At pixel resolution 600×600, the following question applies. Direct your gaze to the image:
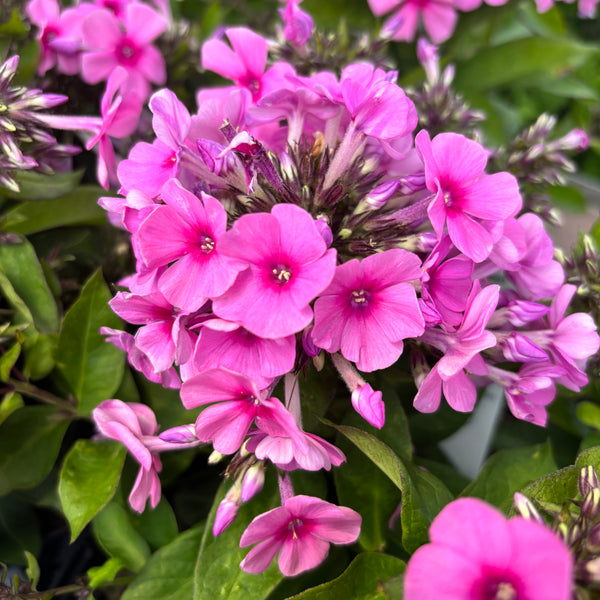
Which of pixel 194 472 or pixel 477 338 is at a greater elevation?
pixel 477 338

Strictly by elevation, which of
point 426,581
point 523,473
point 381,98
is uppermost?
point 381,98

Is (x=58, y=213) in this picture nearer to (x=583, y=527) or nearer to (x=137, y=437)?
(x=137, y=437)

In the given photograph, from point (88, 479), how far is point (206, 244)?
1.11 ft

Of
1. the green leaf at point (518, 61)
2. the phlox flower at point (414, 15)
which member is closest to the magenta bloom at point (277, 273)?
the phlox flower at point (414, 15)

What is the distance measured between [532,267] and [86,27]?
24.4 inches

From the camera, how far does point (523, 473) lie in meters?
0.66

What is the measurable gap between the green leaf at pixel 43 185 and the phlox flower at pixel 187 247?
31 centimetres

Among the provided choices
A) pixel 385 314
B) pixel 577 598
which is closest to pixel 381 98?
pixel 385 314

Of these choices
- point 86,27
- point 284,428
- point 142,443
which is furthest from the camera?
point 86,27

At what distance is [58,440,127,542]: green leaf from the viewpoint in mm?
626

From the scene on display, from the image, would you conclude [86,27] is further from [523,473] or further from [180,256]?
[523,473]

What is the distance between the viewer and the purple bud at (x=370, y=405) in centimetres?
49

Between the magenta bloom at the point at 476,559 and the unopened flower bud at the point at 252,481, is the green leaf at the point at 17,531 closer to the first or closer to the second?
the unopened flower bud at the point at 252,481

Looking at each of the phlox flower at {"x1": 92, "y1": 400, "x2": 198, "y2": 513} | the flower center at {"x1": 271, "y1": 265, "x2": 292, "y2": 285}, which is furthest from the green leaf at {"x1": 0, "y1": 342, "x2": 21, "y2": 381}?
the flower center at {"x1": 271, "y1": 265, "x2": 292, "y2": 285}
